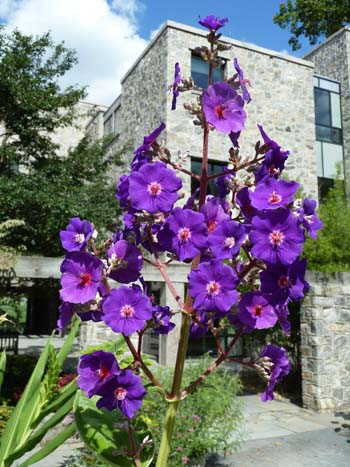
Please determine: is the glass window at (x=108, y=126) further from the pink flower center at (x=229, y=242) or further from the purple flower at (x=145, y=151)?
the pink flower center at (x=229, y=242)

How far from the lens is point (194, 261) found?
121cm

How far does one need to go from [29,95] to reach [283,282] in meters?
11.8

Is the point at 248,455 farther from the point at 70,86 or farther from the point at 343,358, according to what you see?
the point at 70,86

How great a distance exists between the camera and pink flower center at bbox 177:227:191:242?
1109mm

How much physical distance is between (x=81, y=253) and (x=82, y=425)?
544mm

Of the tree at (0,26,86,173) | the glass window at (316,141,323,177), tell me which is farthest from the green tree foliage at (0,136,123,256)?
the glass window at (316,141,323,177)

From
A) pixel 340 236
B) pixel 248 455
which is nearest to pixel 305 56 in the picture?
pixel 340 236

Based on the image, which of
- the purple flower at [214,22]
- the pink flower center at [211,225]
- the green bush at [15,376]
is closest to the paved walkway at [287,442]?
the green bush at [15,376]

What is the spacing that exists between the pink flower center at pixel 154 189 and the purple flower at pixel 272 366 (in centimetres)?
56

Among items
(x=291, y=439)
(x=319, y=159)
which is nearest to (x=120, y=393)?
(x=291, y=439)

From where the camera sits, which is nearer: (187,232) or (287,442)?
(187,232)

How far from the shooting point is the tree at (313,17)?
2375 centimetres

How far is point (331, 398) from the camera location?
7.35 metres

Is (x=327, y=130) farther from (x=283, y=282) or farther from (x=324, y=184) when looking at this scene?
(x=283, y=282)
